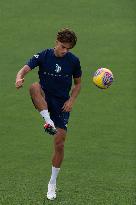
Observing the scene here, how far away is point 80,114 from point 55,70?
459 cm

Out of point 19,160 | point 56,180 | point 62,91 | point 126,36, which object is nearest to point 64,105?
point 62,91

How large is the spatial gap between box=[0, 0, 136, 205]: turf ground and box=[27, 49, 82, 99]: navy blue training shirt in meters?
1.60

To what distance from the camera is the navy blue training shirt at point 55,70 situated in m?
10.3

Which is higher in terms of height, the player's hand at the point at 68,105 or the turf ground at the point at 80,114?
the player's hand at the point at 68,105

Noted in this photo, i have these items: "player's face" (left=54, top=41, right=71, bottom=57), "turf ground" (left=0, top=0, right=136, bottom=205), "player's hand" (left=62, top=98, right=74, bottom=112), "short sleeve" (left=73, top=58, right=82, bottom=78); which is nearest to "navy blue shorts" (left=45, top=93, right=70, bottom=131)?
"player's hand" (left=62, top=98, right=74, bottom=112)

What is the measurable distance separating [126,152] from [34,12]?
916 cm

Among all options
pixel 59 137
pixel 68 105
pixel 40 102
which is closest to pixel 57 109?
pixel 68 105

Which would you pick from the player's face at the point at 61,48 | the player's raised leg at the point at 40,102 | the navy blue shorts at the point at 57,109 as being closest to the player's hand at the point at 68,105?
the navy blue shorts at the point at 57,109

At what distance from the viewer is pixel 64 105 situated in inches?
412

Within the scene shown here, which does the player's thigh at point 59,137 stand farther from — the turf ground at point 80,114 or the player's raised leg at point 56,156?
the turf ground at point 80,114

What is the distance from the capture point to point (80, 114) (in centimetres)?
1486

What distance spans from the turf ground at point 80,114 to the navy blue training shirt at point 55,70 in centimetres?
160

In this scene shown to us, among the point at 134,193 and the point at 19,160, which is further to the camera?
the point at 19,160

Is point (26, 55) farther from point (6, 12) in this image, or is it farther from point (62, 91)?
point (62, 91)
